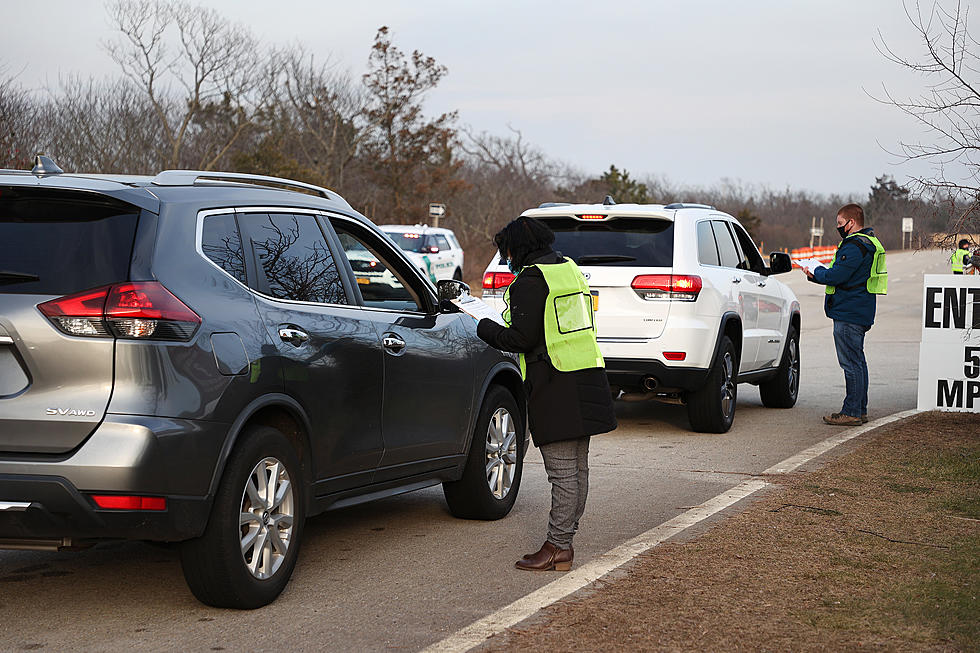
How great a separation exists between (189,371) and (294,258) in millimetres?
1134

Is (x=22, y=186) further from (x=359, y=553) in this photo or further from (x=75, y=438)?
(x=359, y=553)

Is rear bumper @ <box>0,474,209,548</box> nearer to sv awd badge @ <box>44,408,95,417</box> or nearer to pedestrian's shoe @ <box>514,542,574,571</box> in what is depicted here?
sv awd badge @ <box>44,408,95,417</box>

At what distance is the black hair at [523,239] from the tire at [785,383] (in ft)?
23.8

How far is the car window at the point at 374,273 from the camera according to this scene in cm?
629

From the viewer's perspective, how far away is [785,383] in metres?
12.9

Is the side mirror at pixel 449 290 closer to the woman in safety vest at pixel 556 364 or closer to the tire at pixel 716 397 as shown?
the woman in safety vest at pixel 556 364

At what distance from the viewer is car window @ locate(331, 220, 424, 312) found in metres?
6.29

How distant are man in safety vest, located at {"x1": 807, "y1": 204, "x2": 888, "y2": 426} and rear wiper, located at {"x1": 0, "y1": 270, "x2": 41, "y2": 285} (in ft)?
26.0

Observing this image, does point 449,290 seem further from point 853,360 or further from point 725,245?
point 853,360

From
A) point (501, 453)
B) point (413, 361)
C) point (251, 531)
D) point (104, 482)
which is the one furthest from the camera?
point (501, 453)

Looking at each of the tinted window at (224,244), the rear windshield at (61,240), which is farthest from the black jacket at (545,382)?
the rear windshield at (61,240)

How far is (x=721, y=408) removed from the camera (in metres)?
10.9

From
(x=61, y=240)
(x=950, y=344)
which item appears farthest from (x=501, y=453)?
(x=950, y=344)

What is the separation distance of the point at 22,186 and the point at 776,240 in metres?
110
